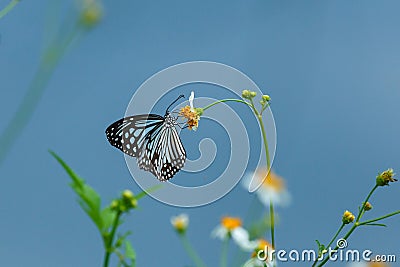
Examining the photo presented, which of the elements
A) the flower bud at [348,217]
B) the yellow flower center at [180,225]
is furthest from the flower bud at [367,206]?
the yellow flower center at [180,225]

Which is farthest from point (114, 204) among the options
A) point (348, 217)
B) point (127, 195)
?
point (348, 217)

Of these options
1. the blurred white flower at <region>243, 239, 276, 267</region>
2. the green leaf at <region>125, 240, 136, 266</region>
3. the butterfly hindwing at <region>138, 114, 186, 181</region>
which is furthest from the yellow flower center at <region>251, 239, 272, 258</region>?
the butterfly hindwing at <region>138, 114, 186, 181</region>

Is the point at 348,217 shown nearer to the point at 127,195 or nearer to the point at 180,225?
the point at 180,225

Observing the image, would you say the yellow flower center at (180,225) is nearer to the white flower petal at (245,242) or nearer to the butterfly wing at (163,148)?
the white flower petal at (245,242)

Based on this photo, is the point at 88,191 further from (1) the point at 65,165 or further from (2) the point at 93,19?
(2) the point at 93,19

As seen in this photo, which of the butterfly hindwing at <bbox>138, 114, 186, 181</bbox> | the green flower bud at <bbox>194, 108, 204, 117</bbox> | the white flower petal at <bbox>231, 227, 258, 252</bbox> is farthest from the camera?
the butterfly hindwing at <bbox>138, 114, 186, 181</bbox>

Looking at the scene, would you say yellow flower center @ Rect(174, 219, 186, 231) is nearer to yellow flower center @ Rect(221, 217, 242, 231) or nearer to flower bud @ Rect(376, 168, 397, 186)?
yellow flower center @ Rect(221, 217, 242, 231)

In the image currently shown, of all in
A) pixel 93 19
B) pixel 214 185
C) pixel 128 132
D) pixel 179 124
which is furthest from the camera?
pixel 128 132

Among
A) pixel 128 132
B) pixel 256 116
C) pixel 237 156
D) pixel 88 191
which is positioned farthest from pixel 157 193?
pixel 128 132
